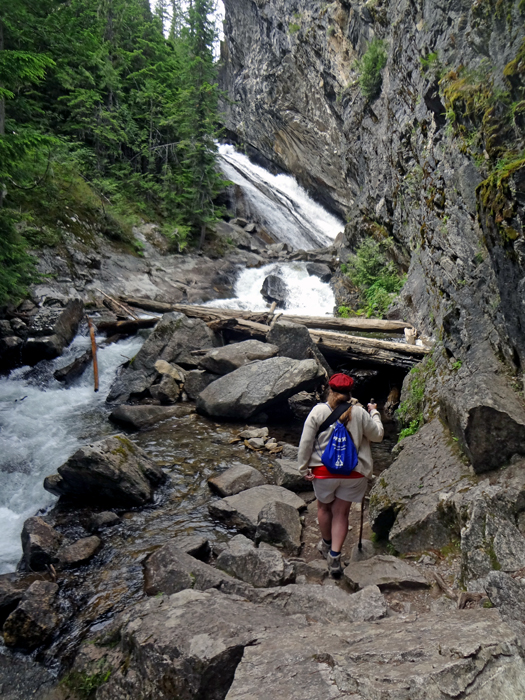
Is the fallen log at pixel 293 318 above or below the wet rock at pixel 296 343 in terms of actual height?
above

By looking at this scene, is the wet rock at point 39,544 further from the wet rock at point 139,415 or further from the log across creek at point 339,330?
the log across creek at point 339,330

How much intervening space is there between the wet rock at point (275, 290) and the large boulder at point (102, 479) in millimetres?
14187

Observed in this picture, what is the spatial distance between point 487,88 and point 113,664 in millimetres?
8316

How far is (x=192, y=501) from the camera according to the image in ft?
22.0

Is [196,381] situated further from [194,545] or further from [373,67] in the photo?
[373,67]

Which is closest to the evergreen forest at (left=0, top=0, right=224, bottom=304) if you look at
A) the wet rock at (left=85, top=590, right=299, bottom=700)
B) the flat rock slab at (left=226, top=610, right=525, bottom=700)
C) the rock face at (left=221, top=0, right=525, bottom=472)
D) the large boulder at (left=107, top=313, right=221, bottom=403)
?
the rock face at (left=221, top=0, right=525, bottom=472)

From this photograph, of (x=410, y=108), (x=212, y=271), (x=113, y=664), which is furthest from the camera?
(x=212, y=271)

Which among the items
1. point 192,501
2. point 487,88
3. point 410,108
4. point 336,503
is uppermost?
point 410,108

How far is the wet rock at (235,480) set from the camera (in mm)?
6855

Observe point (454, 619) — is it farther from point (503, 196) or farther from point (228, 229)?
point (228, 229)

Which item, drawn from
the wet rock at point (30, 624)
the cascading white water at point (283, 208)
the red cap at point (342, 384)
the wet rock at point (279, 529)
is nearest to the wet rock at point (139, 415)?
the wet rock at point (279, 529)

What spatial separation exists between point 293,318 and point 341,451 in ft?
31.3

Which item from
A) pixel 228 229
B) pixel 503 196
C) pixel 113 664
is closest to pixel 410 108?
pixel 503 196

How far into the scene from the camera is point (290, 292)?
20.8 m
